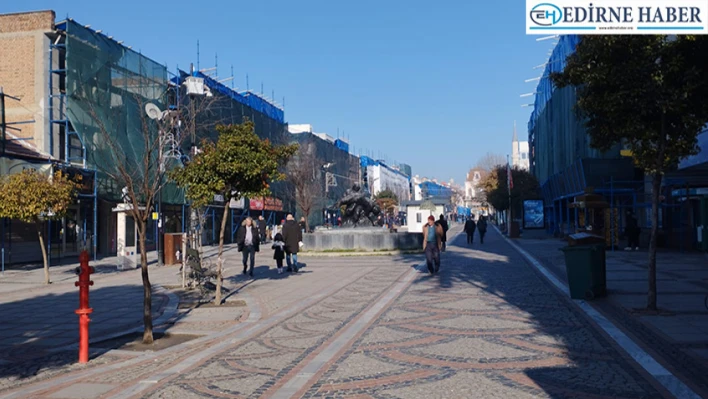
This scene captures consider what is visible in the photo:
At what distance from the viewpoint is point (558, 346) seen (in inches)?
328

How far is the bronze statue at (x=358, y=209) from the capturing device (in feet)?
104

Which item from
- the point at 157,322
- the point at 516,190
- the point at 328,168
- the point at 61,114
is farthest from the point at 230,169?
the point at 328,168

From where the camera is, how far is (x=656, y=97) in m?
10.9

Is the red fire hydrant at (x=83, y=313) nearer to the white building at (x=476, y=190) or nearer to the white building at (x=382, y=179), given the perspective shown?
the white building at (x=476, y=190)

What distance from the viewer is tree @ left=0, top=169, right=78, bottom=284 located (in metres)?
18.7

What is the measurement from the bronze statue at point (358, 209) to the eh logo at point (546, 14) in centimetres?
2494

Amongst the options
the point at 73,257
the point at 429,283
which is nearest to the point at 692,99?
the point at 429,283

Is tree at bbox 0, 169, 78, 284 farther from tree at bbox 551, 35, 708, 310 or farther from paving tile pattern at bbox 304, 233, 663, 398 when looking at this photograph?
tree at bbox 551, 35, 708, 310

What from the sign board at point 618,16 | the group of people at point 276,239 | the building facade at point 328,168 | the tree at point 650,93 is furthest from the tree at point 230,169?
the building facade at point 328,168

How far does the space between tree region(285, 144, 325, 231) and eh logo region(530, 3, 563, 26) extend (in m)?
46.2

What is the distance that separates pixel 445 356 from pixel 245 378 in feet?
7.78

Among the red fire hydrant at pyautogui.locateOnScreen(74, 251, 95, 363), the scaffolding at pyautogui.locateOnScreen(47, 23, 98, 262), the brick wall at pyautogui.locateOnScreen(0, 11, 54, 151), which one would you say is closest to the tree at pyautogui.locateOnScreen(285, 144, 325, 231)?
the scaffolding at pyautogui.locateOnScreen(47, 23, 98, 262)

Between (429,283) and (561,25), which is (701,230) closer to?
(429,283)

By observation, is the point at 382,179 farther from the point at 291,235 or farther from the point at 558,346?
the point at 558,346
